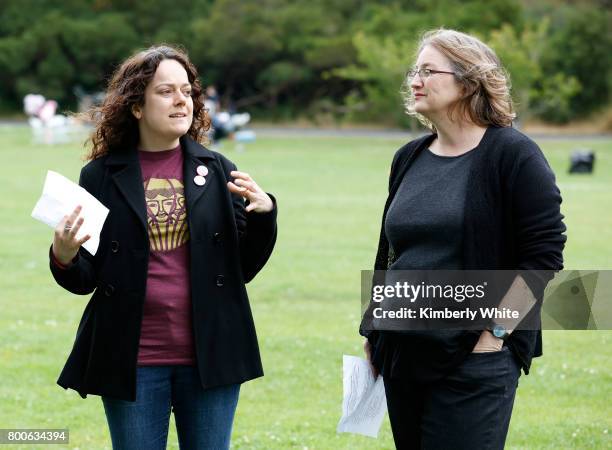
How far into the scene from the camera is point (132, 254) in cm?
375

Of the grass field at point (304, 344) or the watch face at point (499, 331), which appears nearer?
the watch face at point (499, 331)

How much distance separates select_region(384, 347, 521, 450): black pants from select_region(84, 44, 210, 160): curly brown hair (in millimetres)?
1398

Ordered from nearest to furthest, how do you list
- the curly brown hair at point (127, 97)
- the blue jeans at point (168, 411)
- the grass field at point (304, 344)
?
the blue jeans at point (168, 411) → the curly brown hair at point (127, 97) → the grass field at point (304, 344)

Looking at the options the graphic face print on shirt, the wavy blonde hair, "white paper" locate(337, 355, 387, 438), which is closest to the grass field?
"white paper" locate(337, 355, 387, 438)

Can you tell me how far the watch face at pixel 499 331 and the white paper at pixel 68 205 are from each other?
4.40 ft

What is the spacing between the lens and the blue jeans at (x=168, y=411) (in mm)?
3738

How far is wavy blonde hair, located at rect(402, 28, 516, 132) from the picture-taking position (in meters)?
3.76

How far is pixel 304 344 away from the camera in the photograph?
9234 millimetres

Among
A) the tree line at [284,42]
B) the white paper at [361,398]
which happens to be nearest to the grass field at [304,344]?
the white paper at [361,398]

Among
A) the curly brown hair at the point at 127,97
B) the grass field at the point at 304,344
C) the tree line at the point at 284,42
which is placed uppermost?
the tree line at the point at 284,42

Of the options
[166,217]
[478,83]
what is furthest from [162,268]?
[478,83]

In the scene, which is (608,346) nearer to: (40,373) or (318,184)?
(40,373)

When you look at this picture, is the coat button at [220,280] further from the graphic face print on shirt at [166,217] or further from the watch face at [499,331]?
the watch face at [499,331]

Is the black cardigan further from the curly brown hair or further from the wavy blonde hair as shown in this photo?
the curly brown hair
